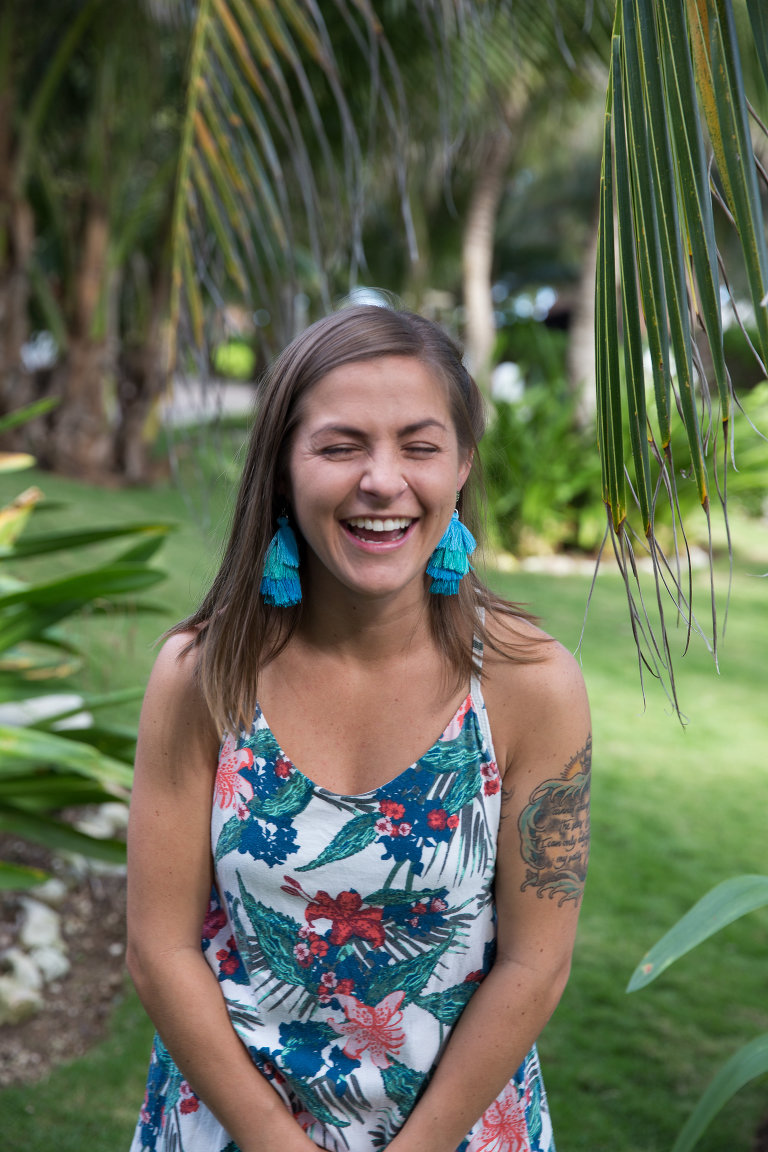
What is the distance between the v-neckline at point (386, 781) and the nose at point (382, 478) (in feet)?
0.97

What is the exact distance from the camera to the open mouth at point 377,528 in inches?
50.2

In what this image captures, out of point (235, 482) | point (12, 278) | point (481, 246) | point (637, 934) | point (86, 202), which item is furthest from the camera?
point (481, 246)

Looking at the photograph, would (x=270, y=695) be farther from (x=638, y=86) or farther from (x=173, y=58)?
(x=173, y=58)

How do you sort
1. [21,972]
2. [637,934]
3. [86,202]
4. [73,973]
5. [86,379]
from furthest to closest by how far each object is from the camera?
1. [86,379]
2. [86,202]
3. [637,934]
4. [73,973]
5. [21,972]

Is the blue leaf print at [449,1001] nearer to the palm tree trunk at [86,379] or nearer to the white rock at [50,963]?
the white rock at [50,963]

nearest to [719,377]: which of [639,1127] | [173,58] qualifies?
[639,1127]

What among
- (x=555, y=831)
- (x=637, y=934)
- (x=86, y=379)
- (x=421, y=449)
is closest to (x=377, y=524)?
(x=421, y=449)

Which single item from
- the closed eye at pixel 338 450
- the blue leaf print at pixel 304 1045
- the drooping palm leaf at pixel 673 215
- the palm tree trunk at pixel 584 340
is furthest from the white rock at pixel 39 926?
the palm tree trunk at pixel 584 340

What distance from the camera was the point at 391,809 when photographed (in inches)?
51.8

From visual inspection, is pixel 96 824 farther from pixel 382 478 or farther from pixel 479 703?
pixel 382 478

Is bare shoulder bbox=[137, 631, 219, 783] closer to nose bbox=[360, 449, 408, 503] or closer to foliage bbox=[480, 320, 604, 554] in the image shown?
nose bbox=[360, 449, 408, 503]

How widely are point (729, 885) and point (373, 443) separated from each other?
3.25ft

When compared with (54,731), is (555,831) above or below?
above

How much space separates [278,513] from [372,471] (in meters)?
0.22
